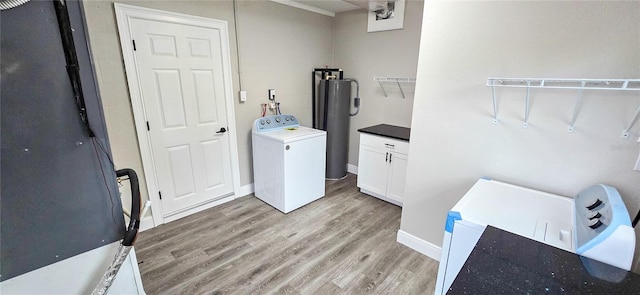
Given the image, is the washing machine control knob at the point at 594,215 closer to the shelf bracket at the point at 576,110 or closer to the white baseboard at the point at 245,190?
the shelf bracket at the point at 576,110

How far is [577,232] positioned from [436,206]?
38.0 inches

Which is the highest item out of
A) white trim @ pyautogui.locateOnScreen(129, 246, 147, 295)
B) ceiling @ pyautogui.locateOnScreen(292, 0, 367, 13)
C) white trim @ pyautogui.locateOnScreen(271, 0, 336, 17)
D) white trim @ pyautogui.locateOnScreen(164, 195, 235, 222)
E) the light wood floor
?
ceiling @ pyautogui.locateOnScreen(292, 0, 367, 13)

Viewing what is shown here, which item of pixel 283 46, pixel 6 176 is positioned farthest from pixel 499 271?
pixel 283 46

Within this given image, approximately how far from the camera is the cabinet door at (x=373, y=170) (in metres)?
3.06

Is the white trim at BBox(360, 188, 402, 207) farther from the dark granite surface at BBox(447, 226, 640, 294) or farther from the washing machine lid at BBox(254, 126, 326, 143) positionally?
the dark granite surface at BBox(447, 226, 640, 294)

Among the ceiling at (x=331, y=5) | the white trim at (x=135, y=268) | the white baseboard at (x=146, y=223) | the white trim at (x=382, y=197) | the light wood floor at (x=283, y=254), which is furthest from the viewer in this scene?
the ceiling at (x=331, y=5)

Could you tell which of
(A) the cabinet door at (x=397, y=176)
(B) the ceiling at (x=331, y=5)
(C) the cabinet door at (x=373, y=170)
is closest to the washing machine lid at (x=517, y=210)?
(A) the cabinet door at (x=397, y=176)

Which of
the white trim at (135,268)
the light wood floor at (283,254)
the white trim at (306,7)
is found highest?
the white trim at (306,7)

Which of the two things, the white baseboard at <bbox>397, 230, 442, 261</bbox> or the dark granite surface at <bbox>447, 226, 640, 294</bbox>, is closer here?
the dark granite surface at <bbox>447, 226, 640, 294</bbox>

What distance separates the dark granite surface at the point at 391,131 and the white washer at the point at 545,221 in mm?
1291

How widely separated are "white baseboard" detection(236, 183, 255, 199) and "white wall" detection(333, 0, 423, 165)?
160cm

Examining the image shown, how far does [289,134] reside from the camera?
294 centimetres

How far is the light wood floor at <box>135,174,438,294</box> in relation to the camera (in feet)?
6.25

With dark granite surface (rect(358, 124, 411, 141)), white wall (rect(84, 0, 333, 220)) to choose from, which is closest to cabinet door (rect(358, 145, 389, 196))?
dark granite surface (rect(358, 124, 411, 141))
